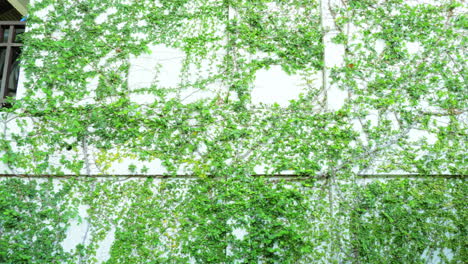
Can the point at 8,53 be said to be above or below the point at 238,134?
above

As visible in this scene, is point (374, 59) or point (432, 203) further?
point (374, 59)

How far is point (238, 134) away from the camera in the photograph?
3.09 m

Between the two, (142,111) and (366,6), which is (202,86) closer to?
(142,111)

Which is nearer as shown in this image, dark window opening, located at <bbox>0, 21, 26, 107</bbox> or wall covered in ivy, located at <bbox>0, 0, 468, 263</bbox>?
wall covered in ivy, located at <bbox>0, 0, 468, 263</bbox>

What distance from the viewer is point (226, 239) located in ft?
9.53

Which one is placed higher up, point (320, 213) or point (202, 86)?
point (202, 86)

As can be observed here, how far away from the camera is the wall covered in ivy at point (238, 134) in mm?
2938

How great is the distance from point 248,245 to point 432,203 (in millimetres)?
1874

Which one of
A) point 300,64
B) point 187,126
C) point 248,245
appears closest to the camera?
point 248,245

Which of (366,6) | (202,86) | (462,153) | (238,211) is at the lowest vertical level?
(238,211)

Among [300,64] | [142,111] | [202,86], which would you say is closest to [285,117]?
[300,64]

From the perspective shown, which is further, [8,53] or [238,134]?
[8,53]

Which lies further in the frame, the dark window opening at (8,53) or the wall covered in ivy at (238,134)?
Answer: the dark window opening at (8,53)

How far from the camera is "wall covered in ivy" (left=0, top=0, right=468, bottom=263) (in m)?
2.94
